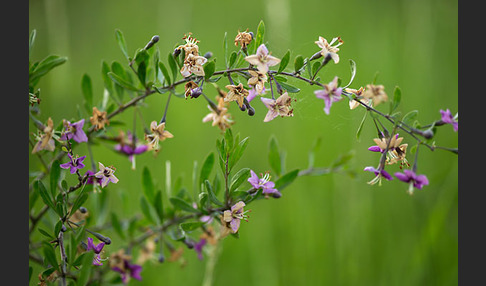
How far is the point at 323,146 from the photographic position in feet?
6.09

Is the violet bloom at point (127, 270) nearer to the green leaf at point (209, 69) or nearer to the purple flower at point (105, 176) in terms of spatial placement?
the purple flower at point (105, 176)

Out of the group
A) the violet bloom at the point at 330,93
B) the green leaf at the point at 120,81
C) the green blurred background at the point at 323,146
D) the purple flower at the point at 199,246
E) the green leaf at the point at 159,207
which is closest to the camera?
the violet bloom at the point at 330,93

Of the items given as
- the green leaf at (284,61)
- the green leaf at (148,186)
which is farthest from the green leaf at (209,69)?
the green leaf at (148,186)

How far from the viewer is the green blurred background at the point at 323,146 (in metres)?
1.37

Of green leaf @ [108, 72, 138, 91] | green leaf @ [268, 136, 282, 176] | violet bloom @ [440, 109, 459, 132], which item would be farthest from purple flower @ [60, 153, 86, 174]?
violet bloom @ [440, 109, 459, 132]

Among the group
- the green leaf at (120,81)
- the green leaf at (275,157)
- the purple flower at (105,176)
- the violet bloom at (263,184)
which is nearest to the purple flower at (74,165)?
the purple flower at (105,176)

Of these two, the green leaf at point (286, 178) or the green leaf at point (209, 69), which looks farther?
the green leaf at point (286, 178)

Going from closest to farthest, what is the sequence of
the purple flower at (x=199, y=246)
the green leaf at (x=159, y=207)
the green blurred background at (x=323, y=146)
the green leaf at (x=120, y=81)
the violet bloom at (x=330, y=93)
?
1. the violet bloom at (x=330, y=93)
2. the green leaf at (x=120, y=81)
3. the green leaf at (x=159, y=207)
4. the purple flower at (x=199, y=246)
5. the green blurred background at (x=323, y=146)

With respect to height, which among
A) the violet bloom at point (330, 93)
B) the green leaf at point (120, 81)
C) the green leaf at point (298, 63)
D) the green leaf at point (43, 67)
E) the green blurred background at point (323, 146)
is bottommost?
the green blurred background at point (323, 146)

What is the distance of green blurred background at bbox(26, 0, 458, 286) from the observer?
137 cm

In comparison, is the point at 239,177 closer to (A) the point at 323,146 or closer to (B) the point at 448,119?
(B) the point at 448,119

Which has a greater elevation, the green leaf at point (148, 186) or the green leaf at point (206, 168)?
the green leaf at point (206, 168)

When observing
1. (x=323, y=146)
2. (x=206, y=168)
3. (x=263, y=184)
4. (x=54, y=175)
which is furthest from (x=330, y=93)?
(x=323, y=146)

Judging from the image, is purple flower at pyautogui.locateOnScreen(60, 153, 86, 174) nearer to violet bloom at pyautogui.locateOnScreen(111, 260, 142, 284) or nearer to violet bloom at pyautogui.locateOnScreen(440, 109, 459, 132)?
violet bloom at pyautogui.locateOnScreen(111, 260, 142, 284)
